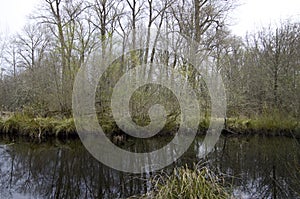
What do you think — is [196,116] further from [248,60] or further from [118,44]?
[248,60]

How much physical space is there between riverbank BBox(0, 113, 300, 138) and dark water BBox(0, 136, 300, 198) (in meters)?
0.70

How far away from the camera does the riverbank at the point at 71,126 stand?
1131 cm

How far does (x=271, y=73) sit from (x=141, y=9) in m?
7.17

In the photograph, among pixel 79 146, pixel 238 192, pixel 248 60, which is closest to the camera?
pixel 238 192

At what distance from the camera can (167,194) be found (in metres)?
3.33

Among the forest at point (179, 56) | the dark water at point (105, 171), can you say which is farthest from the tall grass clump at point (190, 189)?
the forest at point (179, 56)

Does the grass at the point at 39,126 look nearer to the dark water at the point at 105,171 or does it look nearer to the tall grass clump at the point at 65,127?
the tall grass clump at the point at 65,127

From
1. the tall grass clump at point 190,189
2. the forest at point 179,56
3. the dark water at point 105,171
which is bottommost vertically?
the dark water at point 105,171

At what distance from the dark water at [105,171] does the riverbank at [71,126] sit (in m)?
0.70

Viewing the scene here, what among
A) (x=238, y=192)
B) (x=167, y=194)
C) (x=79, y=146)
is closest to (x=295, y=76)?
(x=238, y=192)

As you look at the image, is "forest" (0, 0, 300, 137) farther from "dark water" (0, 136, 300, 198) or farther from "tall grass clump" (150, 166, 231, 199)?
"tall grass clump" (150, 166, 231, 199)

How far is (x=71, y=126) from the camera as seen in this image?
37.0 ft

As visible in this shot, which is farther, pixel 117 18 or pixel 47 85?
pixel 117 18

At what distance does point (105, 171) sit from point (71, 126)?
4.77m
